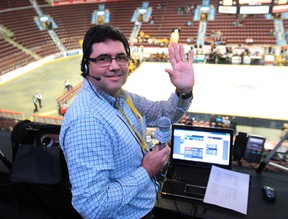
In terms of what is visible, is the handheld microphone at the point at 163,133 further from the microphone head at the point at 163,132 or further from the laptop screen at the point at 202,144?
the laptop screen at the point at 202,144

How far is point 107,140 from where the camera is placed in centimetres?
102

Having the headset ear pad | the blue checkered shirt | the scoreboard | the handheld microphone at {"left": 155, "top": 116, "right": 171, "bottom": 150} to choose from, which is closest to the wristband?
the handheld microphone at {"left": 155, "top": 116, "right": 171, "bottom": 150}

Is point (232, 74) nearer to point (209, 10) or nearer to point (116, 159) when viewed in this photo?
point (209, 10)

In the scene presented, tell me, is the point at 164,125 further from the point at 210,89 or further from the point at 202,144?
the point at 210,89

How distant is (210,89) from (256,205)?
753 centimetres

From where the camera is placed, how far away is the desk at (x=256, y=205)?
1623mm

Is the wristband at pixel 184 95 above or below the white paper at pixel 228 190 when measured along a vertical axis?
above

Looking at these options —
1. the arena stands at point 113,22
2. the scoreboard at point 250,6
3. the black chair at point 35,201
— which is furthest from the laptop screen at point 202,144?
the arena stands at point 113,22

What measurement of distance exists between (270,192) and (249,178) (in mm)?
149

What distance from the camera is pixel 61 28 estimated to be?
17.4 meters

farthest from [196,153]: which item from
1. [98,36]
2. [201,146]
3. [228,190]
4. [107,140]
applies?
[98,36]

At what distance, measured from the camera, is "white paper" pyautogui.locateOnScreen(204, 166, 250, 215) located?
1609mm

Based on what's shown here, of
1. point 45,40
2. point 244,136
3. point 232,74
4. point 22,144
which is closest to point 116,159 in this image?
point 22,144

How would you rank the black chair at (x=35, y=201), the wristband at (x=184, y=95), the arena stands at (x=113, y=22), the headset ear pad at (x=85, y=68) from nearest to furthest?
the headset ear pad at (x=85, y=68)
the wristband at (x=184, y=95)
the black chair at (x=35, y=201)
the arena stands at (x=113, y=22)
